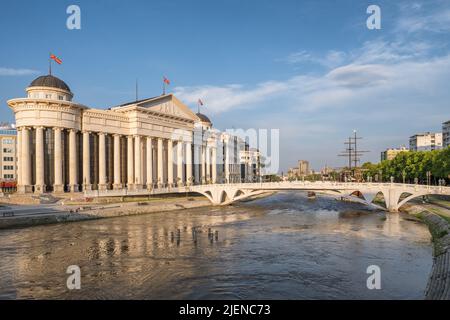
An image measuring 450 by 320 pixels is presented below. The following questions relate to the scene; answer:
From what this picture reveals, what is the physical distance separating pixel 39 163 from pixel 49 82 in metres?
19.4

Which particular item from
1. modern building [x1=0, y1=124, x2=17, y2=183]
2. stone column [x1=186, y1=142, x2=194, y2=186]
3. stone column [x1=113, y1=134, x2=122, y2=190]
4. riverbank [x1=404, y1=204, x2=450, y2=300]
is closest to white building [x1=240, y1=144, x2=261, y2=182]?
stone column [x1=186, y1=142, x2=194, y2=186]

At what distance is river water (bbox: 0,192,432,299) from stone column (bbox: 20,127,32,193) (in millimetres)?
28021

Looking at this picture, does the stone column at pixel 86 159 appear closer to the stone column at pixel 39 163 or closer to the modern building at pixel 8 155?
the stone column at pixel 39 163

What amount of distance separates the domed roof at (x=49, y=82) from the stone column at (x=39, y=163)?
38.6 ft

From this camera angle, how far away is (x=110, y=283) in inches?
976

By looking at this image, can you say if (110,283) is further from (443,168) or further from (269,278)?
(443,168)

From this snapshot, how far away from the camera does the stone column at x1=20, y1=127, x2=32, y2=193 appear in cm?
7162

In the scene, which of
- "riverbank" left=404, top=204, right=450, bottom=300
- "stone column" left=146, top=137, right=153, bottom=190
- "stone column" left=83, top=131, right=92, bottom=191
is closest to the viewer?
"riverbank" left=404, top=204, right=450, bottom=300

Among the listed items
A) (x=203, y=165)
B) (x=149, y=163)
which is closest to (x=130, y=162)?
(x=149, y=163)

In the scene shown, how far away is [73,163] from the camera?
7794 cm

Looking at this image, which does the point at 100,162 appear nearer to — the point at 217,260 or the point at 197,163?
the point at 197,163

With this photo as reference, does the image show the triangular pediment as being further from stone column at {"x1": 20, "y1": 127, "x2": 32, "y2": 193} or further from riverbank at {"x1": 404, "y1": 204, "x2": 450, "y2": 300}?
riverbank at {"x1": 404, "y1": 204, "x2": 450, "y2": 300}

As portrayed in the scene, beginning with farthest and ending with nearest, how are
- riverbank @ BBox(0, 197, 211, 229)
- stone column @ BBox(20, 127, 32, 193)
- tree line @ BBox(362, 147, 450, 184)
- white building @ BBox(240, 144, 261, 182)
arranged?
1. white building @ BBox(240, 144, 261, 182)
2. tree line @ BBox(362, 147, 450, 184)
3. stone column @ BBox(20, 127, 32, 193)
4. riverbank @ BBox(0, 197, 211, 229)
